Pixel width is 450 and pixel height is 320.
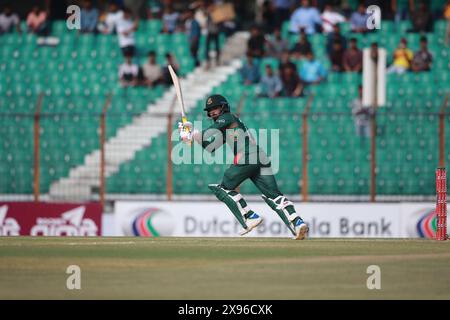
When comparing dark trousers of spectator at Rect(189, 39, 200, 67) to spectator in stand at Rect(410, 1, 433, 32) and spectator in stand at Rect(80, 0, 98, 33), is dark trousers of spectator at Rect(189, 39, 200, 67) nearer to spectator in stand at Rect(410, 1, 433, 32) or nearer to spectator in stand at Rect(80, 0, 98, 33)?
spectator in stand at Rect(80, 0, 98, 33)

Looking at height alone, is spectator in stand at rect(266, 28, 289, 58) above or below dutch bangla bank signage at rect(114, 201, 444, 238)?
above

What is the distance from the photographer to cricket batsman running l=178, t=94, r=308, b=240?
57.4 feet

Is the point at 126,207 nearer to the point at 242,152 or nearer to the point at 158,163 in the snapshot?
the point at 158,163

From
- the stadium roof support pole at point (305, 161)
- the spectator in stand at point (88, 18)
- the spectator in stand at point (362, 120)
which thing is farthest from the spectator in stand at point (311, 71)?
the spectator in stand at point (88, 18)

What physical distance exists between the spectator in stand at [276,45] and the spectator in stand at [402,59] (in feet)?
9.13

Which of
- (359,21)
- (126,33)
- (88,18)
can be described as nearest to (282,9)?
(359,21)

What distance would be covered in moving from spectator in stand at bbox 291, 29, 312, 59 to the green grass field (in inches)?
428

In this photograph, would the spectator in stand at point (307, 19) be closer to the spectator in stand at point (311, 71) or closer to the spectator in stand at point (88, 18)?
the spectator in stand at point (311, 71)

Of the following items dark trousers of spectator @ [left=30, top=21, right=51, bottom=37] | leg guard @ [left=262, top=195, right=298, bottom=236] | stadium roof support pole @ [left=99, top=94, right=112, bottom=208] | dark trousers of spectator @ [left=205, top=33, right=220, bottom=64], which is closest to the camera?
leg guard @ [left=262, top=195, right=298, bottom=236]

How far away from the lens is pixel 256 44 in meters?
28.9

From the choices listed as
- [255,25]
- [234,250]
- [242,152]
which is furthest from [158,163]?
[234,250]

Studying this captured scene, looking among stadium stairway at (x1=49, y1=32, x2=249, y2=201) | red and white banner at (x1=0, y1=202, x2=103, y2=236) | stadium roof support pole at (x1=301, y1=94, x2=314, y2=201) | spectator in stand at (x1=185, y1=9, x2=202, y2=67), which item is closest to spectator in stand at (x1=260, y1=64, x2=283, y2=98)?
stadium stairway at (x1=49, y1=32, x2=249, y2=201)

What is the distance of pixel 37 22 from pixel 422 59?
10588 millimetres

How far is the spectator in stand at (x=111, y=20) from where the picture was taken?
30.5 metres
